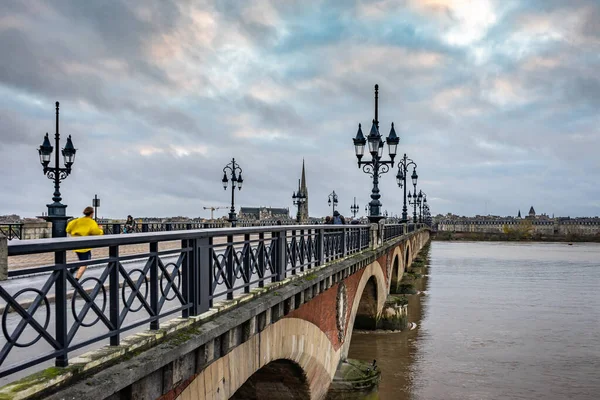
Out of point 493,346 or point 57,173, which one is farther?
point 493,346

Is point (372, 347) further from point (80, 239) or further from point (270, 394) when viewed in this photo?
point (80, 239)

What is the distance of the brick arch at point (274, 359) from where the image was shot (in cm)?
566

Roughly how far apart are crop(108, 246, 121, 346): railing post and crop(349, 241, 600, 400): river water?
13.4m

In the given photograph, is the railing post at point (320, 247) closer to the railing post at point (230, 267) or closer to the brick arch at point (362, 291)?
the railing post at point (230, 267)

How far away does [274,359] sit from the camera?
8156mm

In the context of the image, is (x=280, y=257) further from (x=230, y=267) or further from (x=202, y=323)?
(x=202, y=323)

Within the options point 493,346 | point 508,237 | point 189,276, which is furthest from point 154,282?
point 508,237

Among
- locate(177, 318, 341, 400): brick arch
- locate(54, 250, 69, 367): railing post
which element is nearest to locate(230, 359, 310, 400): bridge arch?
locate(177, 318, 341, 400): brick arch

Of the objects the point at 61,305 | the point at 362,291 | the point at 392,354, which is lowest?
the point at 392,354

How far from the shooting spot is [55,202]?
59.1ft

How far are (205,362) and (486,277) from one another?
1792 inches

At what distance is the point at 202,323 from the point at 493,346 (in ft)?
63.9

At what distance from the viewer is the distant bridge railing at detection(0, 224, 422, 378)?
11.4 ft

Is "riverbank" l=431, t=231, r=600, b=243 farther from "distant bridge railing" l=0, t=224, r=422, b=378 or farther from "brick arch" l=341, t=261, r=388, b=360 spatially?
"distant bridge railing" l=0, t=224, r=422, b=378
